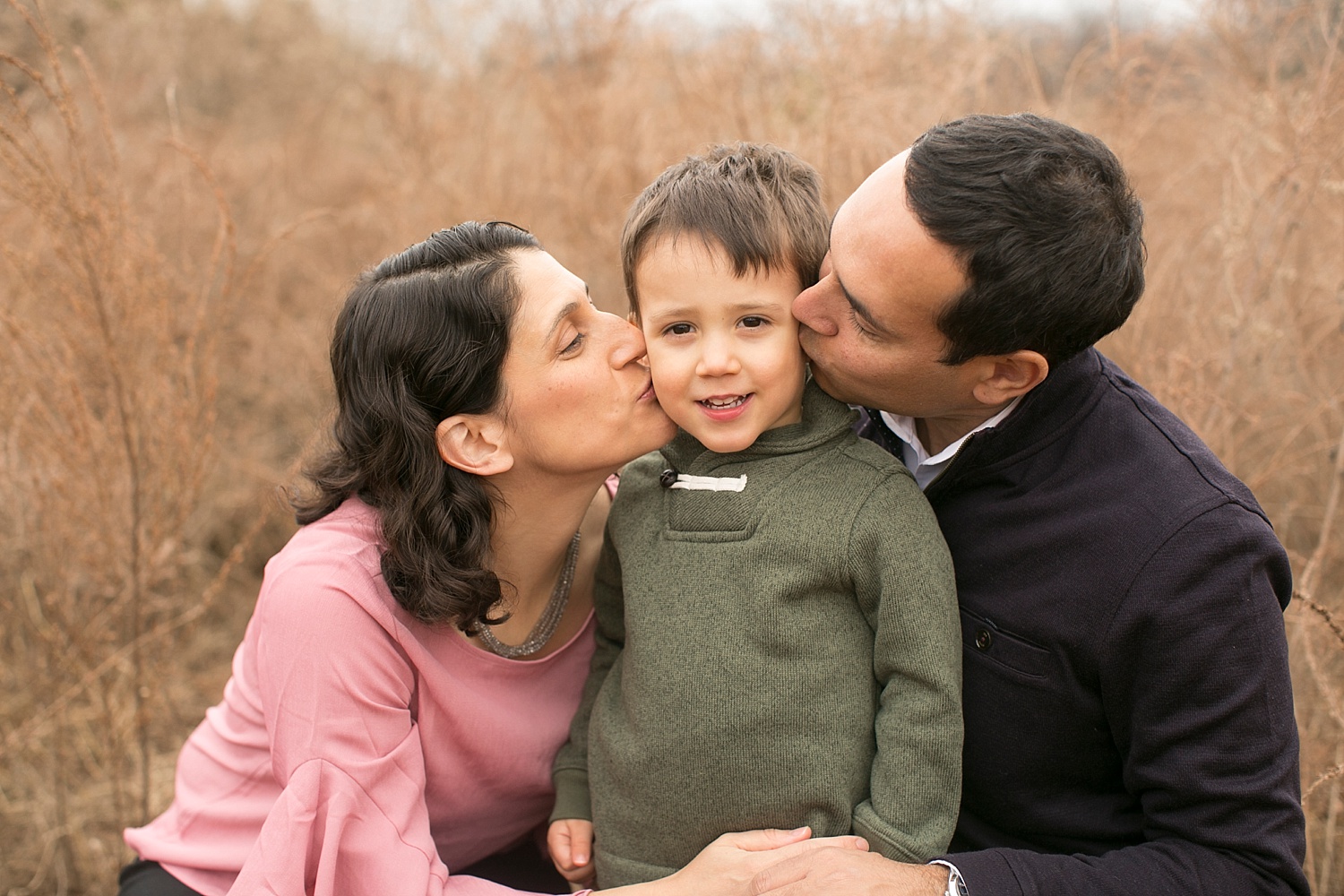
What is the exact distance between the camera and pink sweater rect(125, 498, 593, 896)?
1.87 m

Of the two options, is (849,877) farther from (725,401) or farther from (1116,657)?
(725,401)

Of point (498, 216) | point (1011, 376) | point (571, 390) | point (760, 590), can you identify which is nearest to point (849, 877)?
point (760, 590)

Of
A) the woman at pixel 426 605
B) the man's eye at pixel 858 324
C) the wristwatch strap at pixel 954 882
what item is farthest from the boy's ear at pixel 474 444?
the wristwatch strap at pixel 954 882

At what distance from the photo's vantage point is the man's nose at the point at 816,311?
1865mm

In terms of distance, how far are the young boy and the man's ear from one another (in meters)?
0.21

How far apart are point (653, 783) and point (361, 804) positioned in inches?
21.3

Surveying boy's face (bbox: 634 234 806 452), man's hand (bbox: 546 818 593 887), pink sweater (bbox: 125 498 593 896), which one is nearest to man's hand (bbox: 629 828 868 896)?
man's hand (bbox: 546 818 593 887)

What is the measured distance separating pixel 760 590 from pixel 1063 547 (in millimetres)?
522

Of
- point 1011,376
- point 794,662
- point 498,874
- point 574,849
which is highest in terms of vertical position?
point 1011,376

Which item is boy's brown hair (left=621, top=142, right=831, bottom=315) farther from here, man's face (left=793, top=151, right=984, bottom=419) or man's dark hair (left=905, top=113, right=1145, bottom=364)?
man's dark hair (left=905, top=113, right=1145, bottom=364)

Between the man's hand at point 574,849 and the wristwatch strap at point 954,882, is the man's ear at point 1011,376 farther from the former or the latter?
the man's hand at point 574,849

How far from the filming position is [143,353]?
10.7 ft

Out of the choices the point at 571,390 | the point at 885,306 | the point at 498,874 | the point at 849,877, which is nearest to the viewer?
the point at 849,877

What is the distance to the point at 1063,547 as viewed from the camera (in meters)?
1.72
